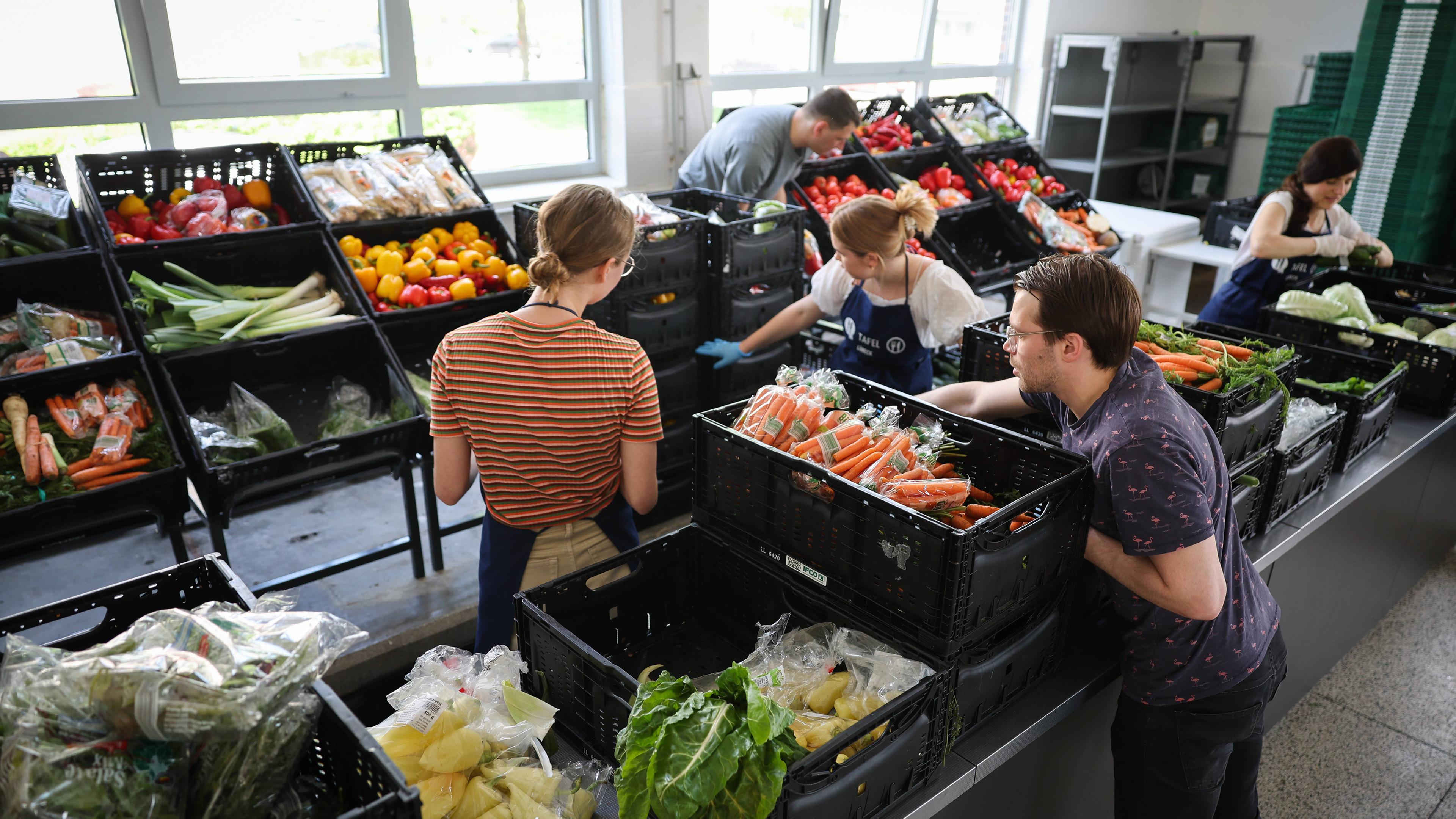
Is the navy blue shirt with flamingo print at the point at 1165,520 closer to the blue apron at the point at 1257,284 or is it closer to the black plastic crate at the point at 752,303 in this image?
the black plastic crate at the point at 752,303

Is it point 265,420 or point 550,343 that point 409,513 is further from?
point 550,343

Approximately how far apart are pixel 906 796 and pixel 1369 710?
2.62 meters

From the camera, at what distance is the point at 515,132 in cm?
554

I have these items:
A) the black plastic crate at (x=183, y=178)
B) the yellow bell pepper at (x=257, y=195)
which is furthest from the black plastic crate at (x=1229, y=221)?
the yellow bell pepper at (x=257, y=195)

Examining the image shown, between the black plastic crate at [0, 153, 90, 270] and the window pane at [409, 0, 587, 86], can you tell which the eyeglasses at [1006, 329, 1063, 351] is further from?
the window pane at [409, 0, 587, 86]

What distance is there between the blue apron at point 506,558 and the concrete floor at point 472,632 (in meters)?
1.06

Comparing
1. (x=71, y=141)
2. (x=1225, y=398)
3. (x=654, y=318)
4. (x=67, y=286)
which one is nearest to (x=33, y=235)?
(x=67, y=286)

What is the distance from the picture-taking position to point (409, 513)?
3.61 meters

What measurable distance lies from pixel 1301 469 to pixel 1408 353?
1189 millimetres

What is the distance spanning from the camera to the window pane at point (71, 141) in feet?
13.0

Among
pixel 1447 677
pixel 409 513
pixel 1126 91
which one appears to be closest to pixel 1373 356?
pixel 1447 677

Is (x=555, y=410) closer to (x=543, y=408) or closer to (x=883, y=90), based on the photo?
(x=543, y=408)

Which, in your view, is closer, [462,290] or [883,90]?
[462,290]

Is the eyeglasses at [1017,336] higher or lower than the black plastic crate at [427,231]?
higher
